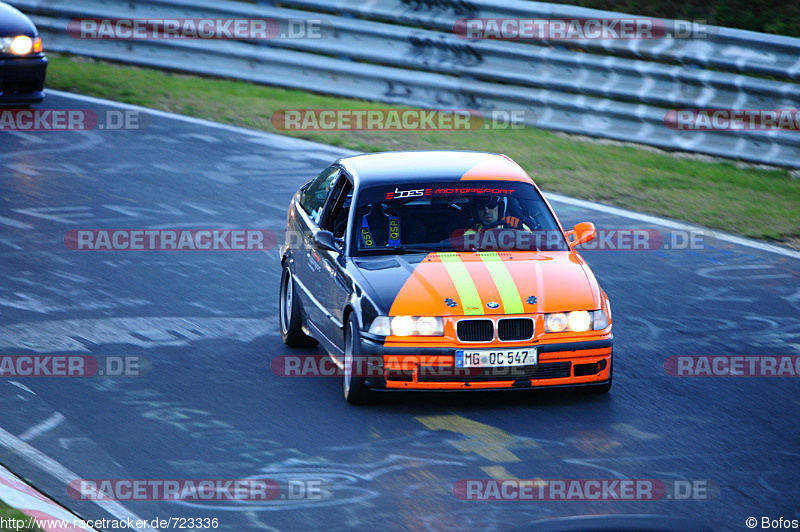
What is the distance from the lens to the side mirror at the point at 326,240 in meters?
8.32

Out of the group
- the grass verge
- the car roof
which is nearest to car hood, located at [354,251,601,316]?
the car roof

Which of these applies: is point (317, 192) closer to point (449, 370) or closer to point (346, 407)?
point (346, 407)

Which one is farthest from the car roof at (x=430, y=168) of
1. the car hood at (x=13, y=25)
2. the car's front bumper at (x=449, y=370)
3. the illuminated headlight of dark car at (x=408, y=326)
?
the car hood at (x=13, y=25)

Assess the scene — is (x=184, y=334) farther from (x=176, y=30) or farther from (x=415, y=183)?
(x=176, y=30)

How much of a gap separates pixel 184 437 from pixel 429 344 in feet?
5.11

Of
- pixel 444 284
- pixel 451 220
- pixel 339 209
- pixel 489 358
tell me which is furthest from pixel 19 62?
pixel 489 358

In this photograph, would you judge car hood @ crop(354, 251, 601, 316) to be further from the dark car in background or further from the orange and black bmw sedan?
the dark car in background

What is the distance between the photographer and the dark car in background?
1599 centimetres

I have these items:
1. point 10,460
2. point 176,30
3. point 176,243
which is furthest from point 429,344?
point 176,30

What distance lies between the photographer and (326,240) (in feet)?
27.3

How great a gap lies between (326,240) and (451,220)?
0.87m

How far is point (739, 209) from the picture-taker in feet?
42.7

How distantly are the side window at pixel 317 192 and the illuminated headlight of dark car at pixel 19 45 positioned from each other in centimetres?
769

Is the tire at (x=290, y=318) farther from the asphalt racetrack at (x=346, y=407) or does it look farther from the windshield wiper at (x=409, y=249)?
the windshield wiper at (x=409, y=249)
